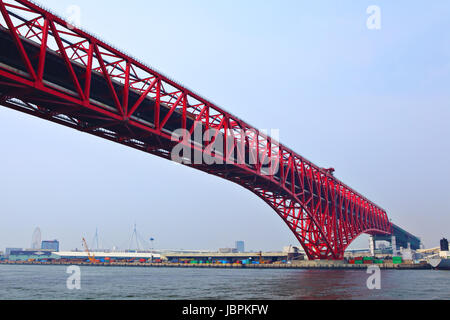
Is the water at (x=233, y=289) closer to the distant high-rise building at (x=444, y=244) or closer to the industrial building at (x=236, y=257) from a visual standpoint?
the distant high-rise building at (x=444, y=244)

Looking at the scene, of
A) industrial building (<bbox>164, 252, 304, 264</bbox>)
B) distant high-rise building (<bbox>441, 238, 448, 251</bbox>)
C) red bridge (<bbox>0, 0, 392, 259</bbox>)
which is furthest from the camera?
industrial building (<bbox>164, 252, 304, 264</bbox>)

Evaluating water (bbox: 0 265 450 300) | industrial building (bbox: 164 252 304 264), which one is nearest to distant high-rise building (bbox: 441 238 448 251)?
industrial building (bbox: 164 252 304 264)

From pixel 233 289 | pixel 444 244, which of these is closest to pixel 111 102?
pixel 233 289

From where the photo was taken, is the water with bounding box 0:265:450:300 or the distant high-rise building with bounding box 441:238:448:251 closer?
the water with bounding box 0:265:450:300

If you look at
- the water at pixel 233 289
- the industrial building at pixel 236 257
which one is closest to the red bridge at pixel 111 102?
the water at pixel 233 289

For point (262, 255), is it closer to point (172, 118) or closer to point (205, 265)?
point (205, 265)

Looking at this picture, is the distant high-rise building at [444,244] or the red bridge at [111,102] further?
the distant high-rise building at [444,244]

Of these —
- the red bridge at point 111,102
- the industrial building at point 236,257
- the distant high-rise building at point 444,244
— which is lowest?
the industrial building at point 236,257

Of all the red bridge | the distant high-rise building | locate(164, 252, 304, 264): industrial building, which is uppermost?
the red bridge

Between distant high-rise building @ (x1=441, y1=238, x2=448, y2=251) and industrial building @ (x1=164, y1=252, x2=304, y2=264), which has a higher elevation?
distant high-rise building @ (x1=441, y1=238, x2=448, y2=251)

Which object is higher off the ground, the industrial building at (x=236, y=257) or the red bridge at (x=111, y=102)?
the red bridge at (x=111, y=102)

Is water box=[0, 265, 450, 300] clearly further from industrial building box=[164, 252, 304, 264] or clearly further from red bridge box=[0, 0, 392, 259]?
industrial building box=[164, 252, 304, 264]
